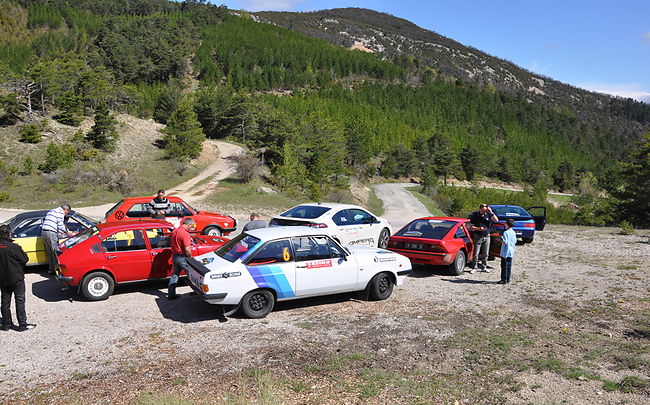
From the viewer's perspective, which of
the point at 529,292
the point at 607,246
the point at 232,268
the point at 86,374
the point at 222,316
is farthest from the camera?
the point at 607,246

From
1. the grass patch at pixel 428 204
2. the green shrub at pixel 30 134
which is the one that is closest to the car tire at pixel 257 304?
the green shrub at pixel 30 134

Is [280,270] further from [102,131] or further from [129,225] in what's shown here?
[102,131]

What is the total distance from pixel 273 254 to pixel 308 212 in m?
4.98

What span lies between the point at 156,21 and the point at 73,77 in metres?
96.4

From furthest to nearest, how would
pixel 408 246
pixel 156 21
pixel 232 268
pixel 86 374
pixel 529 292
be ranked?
pixel 156 21
pixel 408 246
pixel 529 292
pixel 232 268
pixel 86 374

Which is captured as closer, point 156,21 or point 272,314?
point 272,314

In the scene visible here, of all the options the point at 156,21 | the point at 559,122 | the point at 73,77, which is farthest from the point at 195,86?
the point at 559,122

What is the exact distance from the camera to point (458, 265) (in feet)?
39.6

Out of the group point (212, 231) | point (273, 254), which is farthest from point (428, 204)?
point (273, 254)

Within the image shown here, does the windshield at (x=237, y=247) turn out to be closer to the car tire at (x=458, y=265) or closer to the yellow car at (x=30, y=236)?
the yellow car at (x=30, y=236)

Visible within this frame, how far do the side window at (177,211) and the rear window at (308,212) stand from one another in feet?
13.1

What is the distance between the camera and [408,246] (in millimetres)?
12039

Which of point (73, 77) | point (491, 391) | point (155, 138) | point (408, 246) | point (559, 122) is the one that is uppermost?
point (559, 122)

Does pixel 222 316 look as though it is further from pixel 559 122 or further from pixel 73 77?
pixel 559 122
